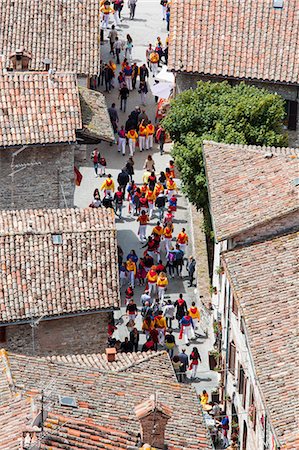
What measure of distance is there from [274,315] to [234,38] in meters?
23.4

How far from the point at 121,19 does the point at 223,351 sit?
32821 mm

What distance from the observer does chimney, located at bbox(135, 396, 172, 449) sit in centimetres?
3691

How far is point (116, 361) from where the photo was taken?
4622cm

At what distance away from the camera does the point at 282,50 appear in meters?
67.3

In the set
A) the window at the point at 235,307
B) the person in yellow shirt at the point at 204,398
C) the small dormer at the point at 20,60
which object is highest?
the small dormer at the point at 20,60

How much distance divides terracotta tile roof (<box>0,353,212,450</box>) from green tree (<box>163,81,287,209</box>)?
1549 centimetres

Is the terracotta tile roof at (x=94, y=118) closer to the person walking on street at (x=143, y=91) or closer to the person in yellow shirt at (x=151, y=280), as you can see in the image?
the person in yellow shirt at (x=151, y=280)

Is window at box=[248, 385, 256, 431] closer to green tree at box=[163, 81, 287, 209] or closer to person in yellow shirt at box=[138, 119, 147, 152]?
green tree at box=[163, 81, 287, 209]

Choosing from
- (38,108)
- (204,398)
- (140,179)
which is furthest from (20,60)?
(204,398)

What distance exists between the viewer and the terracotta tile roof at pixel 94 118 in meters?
59.0

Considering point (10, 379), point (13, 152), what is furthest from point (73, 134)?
point (10, 379)

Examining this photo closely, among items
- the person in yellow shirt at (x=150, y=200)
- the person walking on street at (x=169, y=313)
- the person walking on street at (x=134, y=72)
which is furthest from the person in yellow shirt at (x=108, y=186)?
the person walking on street at (x=134, y=72)

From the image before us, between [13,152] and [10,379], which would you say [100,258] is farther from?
[10,379]

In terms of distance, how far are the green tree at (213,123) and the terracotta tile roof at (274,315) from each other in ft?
34.3
